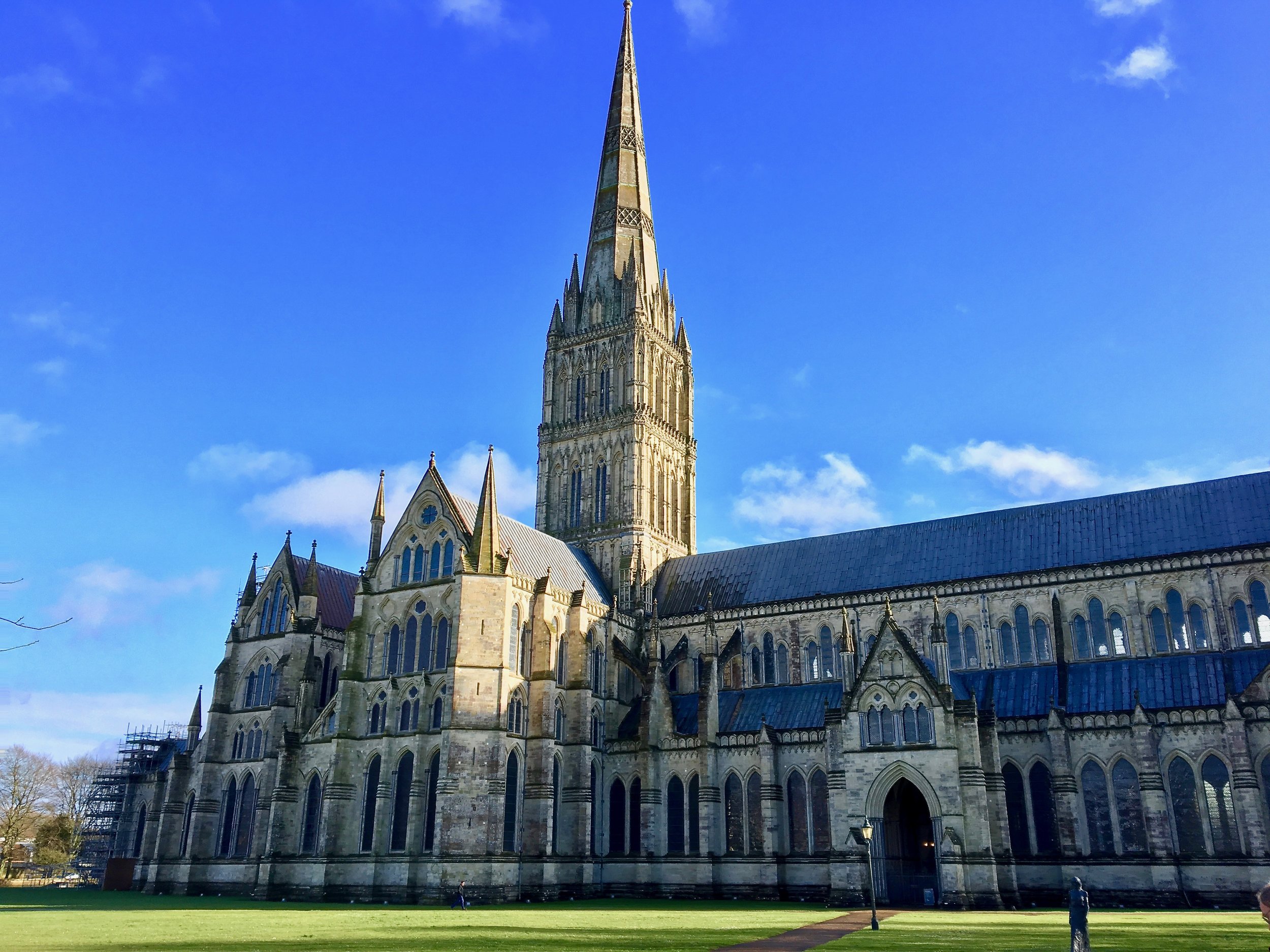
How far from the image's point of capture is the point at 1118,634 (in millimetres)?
48375

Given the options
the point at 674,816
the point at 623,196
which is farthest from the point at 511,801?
the point at 623,196

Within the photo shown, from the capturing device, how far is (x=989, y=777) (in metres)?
42.8

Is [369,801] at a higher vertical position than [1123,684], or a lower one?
lower

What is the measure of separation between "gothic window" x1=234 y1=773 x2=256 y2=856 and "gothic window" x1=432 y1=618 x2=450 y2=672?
572 inches

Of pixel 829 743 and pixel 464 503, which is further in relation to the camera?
pixel 464 503

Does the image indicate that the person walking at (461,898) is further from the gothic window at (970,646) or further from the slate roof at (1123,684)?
the gothic window at (970,646)

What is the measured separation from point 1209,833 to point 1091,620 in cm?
1132

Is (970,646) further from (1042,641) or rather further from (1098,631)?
(1098,631)

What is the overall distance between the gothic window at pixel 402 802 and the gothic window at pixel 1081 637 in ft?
104

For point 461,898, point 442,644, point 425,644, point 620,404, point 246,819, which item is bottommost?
point 461,898

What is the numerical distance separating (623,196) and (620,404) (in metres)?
16.8

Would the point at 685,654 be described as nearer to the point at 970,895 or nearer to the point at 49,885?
the point at 970,895

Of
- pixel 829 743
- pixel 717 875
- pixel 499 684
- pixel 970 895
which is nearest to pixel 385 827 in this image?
pixel 499 684

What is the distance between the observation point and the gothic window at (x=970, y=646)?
51062mm
